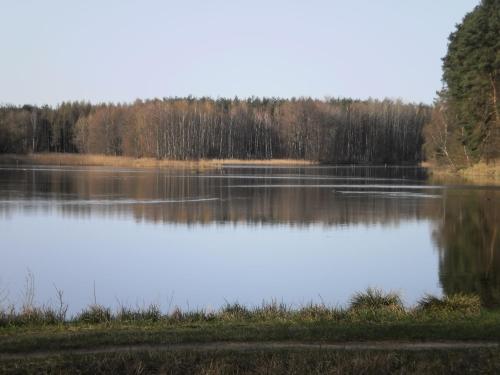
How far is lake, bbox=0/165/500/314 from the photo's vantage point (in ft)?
54.4

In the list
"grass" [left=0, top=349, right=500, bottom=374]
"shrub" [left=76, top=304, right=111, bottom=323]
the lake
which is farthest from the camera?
the lake

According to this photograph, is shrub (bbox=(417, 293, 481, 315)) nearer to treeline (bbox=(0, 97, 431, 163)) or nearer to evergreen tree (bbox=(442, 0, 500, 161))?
evergreen tree (bbox=(442, 0, 500, 161))

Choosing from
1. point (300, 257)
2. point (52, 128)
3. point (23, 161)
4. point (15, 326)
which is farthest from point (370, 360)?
point (52, 128)

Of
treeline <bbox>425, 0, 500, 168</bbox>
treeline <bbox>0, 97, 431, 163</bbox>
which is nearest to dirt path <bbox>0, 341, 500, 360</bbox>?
treeline <bbox>425, 0, 500, 168</bbox>

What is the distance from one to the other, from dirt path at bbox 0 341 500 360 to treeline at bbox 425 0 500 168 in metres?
49.8

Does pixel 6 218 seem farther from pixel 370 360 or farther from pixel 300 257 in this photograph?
pixel 370 360

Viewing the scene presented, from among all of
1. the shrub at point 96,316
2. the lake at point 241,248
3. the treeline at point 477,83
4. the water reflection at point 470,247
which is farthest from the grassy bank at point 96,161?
the shrub at point 96,316

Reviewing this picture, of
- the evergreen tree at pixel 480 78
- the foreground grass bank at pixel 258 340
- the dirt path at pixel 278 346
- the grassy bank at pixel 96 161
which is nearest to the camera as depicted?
the foreground grass bank at pixel 258 340

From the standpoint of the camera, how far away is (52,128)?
127 m

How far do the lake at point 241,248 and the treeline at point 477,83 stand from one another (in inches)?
702

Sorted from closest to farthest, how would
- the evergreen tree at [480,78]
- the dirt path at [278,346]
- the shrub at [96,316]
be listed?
the dirt path at [278,346], the shrub at [96,316], the evergreen tree at [480,78]

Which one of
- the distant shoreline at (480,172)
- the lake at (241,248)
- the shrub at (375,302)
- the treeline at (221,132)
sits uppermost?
the treeline at (221,132)

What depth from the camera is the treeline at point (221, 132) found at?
362ft

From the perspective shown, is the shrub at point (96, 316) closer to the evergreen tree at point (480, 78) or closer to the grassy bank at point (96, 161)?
the evergreen tree at point (480, 78)
